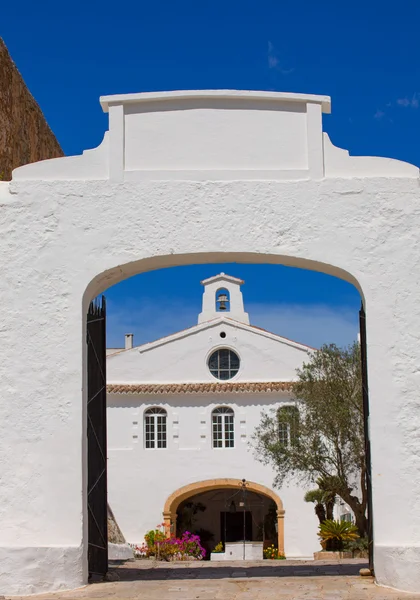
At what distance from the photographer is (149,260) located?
820 centimetres

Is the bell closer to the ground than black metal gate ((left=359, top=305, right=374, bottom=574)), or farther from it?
farther from it

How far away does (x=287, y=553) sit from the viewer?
27.9 metres

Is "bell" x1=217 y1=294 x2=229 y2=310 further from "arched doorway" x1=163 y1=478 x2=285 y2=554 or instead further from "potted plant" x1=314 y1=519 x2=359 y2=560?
"potted plant" x1=314 y1=519 x2=359 y2=560

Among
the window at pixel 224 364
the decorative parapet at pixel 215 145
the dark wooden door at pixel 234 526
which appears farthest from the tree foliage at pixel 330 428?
the decorative parapet at pixel 215 145

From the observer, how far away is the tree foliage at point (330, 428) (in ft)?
69.7

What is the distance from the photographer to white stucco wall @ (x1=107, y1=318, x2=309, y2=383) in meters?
30.1

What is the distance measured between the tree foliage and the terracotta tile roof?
199 inches

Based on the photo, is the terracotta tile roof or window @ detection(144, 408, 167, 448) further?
window @ detection(144, 408, 167, 448)

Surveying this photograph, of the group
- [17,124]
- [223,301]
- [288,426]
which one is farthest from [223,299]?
[17,124]

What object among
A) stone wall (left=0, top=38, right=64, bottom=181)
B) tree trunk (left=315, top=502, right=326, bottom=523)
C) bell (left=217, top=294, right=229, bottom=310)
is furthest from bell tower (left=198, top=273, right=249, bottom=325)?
stone wall (left=0, top=38, right=64, bottom=181)

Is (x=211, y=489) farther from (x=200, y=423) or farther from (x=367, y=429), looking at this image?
(x=367, y=429)

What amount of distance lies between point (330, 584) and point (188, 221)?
3598 millimetres

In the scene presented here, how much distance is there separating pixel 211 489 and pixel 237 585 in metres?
21.9

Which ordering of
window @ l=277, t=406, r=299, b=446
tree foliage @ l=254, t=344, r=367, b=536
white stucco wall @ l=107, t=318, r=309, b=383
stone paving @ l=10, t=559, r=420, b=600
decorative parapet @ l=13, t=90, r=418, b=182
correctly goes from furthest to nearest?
white stucco wall @ l=107, t=318, r=309, b=383
window @ l=277, t=406, r=299, b=446
tree foliage @ l=254, t=344, r=367, b=536
decorative parapet @ l=13, t=90, r=418, b=182
stone paving @ l=10, t=559, r=420, b=600
